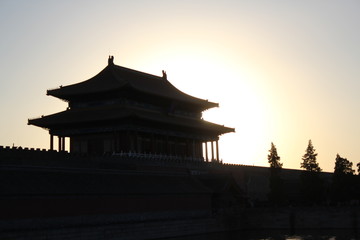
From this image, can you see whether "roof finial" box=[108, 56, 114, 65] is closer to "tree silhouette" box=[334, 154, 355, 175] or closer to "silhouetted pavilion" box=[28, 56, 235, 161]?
"silhouetted pavilion" box=[28, 56, 235, 161]

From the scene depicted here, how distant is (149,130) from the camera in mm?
50906

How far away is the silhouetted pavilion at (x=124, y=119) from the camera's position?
49344 mm

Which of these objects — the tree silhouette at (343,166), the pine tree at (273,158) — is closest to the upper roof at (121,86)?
the pine tree at (273,158)

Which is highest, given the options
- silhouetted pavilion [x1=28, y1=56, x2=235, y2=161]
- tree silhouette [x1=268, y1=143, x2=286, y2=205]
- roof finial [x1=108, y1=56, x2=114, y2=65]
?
roof finial [x1=108, y1=56, x2=114, y2=65]

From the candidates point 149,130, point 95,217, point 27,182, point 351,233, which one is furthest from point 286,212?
A: point 27,182

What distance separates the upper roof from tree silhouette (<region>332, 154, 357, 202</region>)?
15.8 meters

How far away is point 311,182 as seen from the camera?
49.9 m

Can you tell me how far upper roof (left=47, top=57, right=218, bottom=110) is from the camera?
168 feet

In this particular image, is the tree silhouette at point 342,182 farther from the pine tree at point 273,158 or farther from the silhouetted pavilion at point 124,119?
the silhouetted pavilion at point 124,119

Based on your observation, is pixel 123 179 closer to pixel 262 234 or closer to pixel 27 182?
pixel 27 182

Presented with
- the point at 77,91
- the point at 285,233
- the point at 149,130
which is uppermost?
the point at 77,91

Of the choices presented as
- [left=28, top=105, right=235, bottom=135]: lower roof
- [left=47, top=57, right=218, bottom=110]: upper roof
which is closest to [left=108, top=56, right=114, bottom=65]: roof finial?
[left=47, top=57, right=218, bottom=110]: upper roof

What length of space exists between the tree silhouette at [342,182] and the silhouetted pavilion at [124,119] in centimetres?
1331

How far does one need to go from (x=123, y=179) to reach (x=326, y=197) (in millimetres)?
21568
